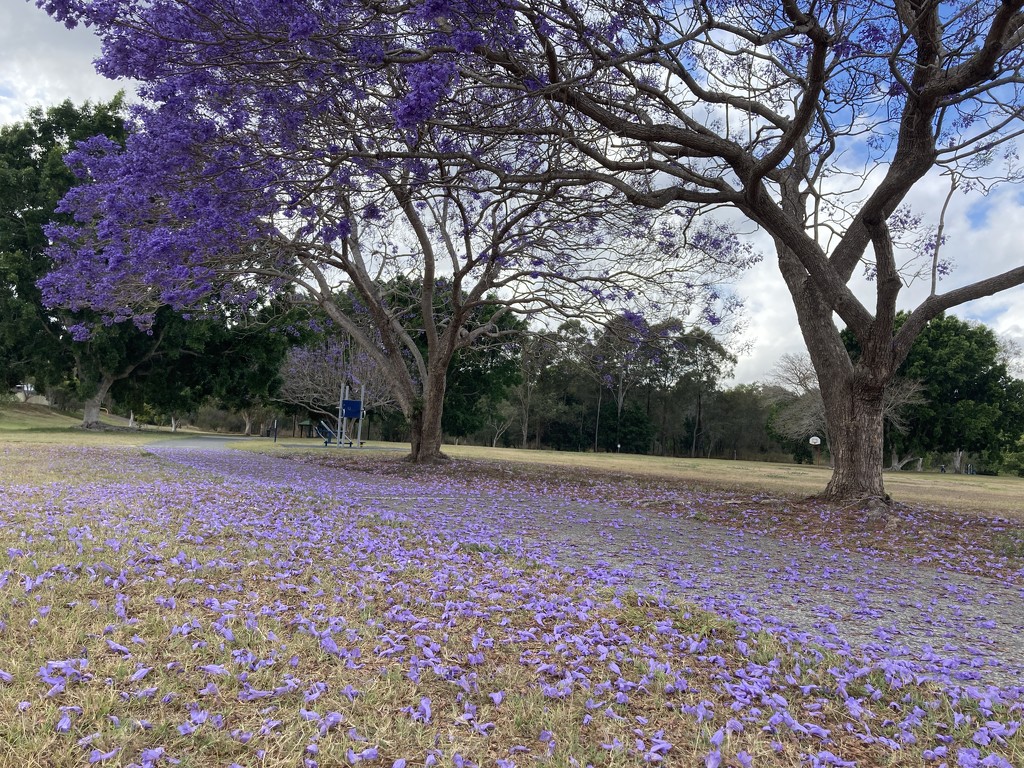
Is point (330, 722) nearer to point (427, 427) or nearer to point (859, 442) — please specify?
point (859, 442)

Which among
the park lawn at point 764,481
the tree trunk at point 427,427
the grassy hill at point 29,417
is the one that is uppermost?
the tree trunk at point 427,427

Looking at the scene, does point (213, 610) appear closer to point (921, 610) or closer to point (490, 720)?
point (490, 720)

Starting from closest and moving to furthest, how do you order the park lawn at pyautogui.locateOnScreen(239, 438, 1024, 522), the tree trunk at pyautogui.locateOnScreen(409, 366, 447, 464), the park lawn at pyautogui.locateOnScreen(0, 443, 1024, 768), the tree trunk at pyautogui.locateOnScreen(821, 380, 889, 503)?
the park lawn at pyautogui.locateOnScreen(0, 443, 1024, 768) < the tree trunk at pyautogui.locateOnScreen(821, 380, 889, 503) < the park lawn at pyautogui.locateOnScreen(239, 438, 1024, 522) < the tree trunk at pyautogui.locateOnScreen(409, 366, 447, 464)

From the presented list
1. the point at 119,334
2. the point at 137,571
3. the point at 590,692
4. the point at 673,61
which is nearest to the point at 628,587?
the point at 590,692

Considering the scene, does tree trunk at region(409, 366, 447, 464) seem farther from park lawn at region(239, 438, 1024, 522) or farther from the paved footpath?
the paved footpath

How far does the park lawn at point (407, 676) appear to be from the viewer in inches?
80.3

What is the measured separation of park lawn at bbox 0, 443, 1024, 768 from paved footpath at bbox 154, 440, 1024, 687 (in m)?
0.39

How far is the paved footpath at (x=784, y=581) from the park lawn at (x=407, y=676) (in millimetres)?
391

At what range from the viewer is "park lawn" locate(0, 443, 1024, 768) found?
2.04 meters

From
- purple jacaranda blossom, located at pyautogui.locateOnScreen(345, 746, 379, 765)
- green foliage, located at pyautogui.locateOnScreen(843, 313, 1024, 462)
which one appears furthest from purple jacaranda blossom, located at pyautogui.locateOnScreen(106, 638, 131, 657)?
green foliage, located at pyautogui.locateOnScreen(843, 313, 1024, 462)

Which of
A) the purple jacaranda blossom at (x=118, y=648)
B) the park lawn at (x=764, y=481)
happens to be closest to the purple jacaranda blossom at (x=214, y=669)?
the purple jacaranda blossom at (x=118, y=648)

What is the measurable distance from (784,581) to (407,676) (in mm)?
3382

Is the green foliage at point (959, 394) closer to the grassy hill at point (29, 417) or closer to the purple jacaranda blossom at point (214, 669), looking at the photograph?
the purple jacaranda blossom at point (214, 669)

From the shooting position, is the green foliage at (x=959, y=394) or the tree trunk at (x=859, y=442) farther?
the green foliage at (x=959, y=394)
